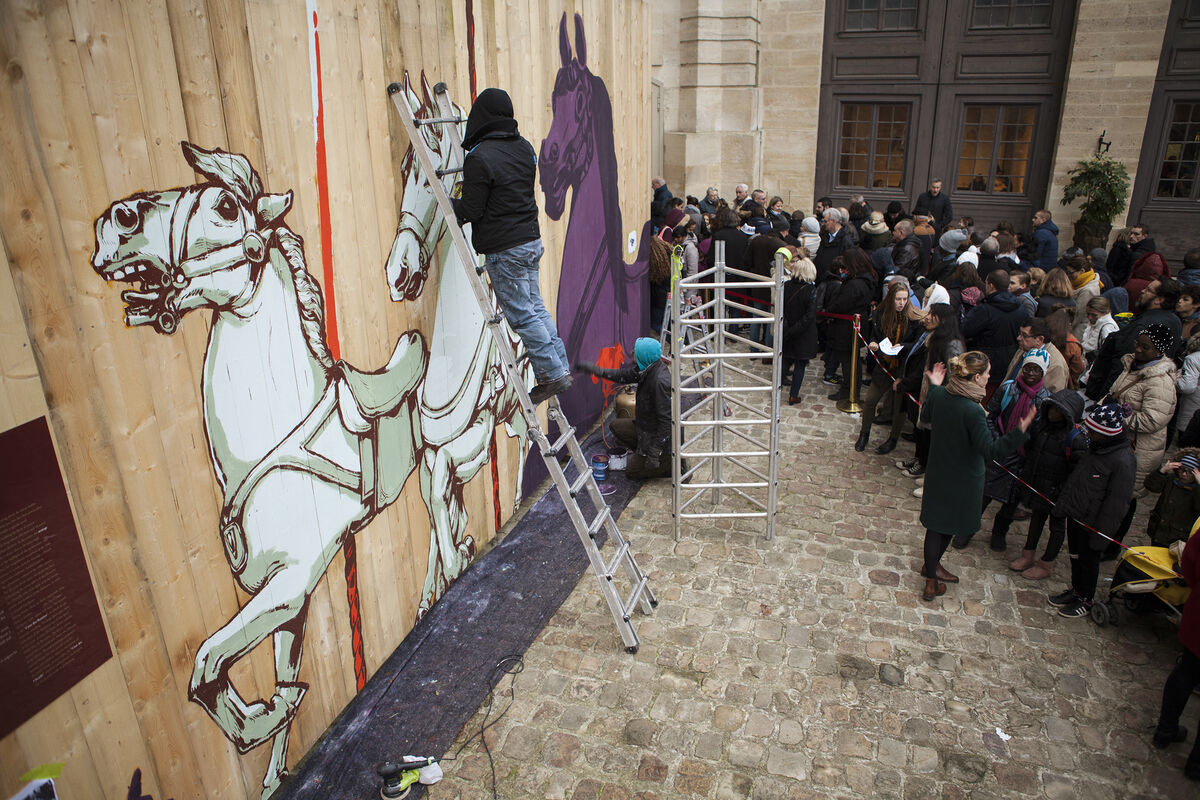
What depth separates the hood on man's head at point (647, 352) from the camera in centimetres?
753

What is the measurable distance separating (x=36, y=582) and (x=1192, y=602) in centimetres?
577

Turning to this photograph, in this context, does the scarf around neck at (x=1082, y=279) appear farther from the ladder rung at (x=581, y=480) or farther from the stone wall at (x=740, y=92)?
the stone wall at (x=740, y=92)

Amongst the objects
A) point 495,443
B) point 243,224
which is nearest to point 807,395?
point 495,443

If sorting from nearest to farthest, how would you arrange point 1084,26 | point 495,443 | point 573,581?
point 573,581 < point 495,443 < point 1084,26

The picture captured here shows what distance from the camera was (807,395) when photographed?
10336 millimetres

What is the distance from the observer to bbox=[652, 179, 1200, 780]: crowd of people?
544cm

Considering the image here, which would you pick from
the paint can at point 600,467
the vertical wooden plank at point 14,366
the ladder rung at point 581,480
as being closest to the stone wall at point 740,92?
the paint can at point 600,467

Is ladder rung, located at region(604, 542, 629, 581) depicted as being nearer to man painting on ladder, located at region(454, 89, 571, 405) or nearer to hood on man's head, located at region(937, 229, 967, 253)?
man painting on ladder, located at region(454, 89, 571, 405)

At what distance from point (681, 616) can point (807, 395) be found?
17.7 feet

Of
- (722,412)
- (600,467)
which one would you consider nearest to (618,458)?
(600,467)

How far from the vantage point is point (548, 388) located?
5641 millimetres

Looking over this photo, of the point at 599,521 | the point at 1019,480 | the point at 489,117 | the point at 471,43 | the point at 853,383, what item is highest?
the point at 471,43

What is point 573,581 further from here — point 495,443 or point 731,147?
point 731,147

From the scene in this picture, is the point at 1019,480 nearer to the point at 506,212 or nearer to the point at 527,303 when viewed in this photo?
the point at 527,303
